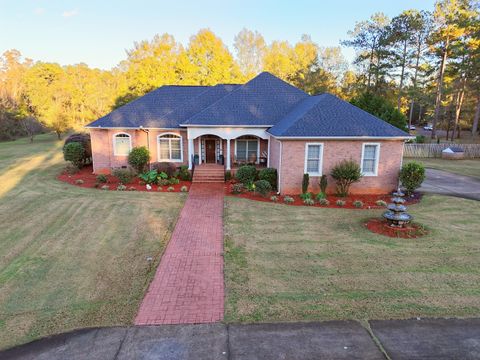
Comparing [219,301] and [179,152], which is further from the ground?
[179,152]

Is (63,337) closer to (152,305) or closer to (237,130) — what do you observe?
(152,305)

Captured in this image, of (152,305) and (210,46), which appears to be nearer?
(152,305)

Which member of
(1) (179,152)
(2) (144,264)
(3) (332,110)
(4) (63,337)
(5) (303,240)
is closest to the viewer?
(4) (63,337)

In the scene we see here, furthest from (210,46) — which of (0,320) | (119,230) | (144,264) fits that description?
(0,320)

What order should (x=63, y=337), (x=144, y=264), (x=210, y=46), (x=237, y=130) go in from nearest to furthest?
(x=63, y=337), (x=144, y=264), (x=237, y=130), (x=210, y=46)

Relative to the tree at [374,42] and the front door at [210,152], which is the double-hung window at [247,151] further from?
the tree at [374,42]
